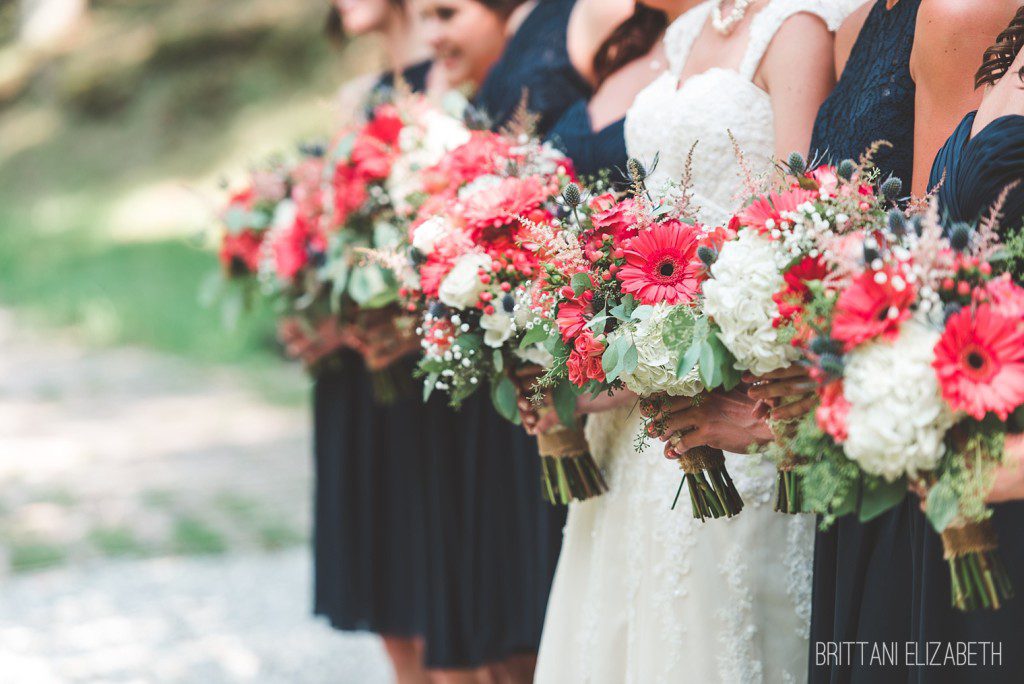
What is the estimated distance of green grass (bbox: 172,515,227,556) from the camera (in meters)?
6.10

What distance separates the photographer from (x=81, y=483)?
720 cm

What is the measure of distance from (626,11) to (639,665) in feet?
5.44

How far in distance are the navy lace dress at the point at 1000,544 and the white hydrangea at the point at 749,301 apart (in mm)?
317

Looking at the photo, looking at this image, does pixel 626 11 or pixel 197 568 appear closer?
pixel 626 11

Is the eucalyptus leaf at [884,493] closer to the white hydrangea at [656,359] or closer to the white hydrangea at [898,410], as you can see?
the white hydrangea at [898,410]

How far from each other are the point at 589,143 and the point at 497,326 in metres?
0.78

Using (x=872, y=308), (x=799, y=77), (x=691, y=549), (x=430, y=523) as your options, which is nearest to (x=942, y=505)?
(x=872, y=308)

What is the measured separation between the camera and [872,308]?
1.55 m

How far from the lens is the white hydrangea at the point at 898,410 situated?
4.92 feet

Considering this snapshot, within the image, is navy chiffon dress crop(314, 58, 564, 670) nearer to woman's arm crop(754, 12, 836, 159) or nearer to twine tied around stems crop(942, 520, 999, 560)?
woman's arm crop(754, 12, 836, 159)

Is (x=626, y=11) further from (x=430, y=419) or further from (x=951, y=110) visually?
(x=430, y=419)

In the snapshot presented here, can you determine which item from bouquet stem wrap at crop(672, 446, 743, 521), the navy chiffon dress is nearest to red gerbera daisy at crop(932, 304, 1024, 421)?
bouquet stem wrap at crop(672, 446, 743, 521)

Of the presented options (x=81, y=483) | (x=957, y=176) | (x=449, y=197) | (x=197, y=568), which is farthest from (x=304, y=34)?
(x=957, y=176)

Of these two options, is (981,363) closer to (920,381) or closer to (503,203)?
(920,381)
